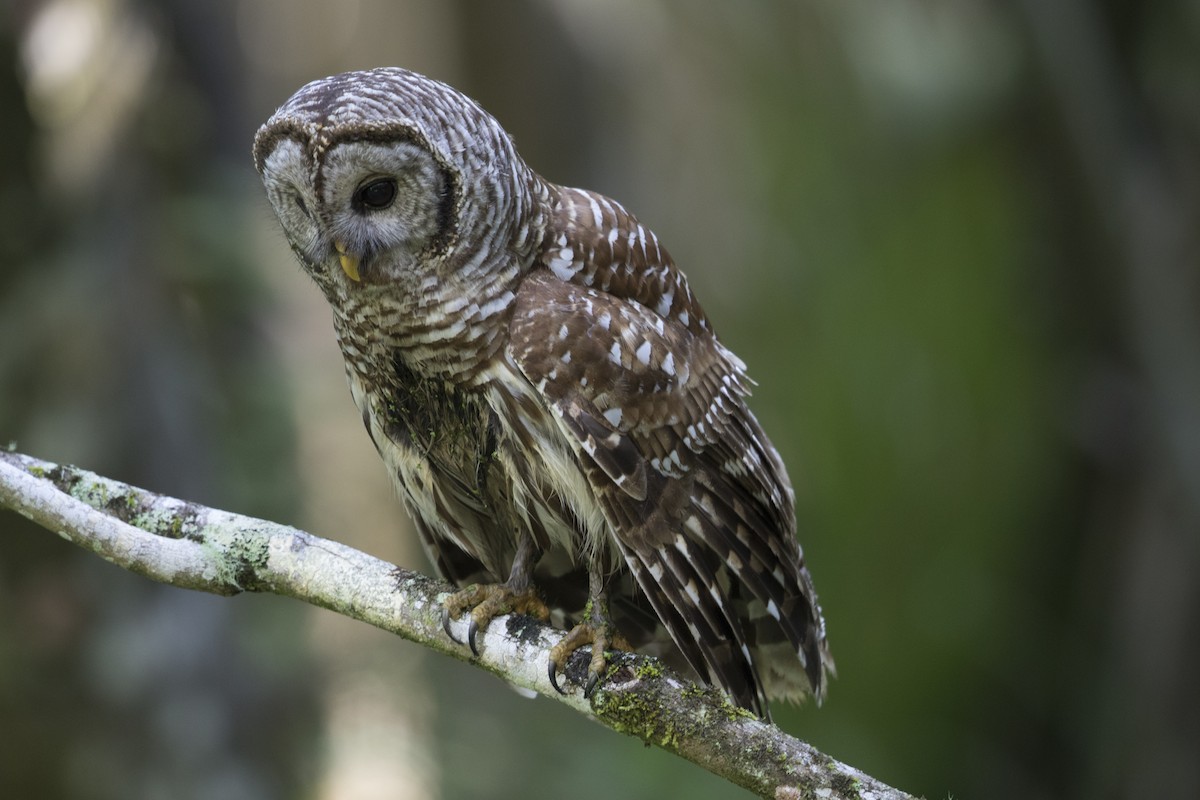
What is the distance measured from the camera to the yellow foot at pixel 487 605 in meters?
3.24

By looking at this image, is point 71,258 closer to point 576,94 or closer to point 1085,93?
point 576,94

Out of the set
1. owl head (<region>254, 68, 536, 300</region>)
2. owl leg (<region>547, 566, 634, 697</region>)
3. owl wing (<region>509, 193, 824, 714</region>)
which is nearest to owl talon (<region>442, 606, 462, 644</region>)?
owl leg (<region>547, 566, 634, 697</region>)

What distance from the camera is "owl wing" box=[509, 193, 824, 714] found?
3.24m

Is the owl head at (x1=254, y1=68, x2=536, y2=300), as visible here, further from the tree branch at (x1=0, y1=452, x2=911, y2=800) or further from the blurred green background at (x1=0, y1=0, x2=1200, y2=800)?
the blurred green background at (x1=0, y1=0, x2=1200, y2=800)

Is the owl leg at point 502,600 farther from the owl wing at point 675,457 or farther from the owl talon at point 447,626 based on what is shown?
the owl wing at point 675,457

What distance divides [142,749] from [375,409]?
10.6 ft

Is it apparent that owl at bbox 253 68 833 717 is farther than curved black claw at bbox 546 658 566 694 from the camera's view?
Yes

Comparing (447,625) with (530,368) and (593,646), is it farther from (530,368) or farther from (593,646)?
(530,368)

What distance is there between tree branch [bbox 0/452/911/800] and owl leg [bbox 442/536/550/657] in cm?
3

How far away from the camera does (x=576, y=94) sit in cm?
833

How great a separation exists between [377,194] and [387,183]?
0.04 meters

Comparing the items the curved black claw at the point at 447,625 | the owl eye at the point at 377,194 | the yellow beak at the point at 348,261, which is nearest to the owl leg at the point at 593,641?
the curved black claw at the point at 447,625

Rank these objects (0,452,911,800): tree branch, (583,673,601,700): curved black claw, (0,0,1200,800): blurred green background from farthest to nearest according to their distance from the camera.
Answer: (0,0,1200,800): blurred green background → (583,673,601,700): curved black claw → (0,452,911,800): tree branch

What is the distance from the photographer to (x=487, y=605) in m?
3.30
